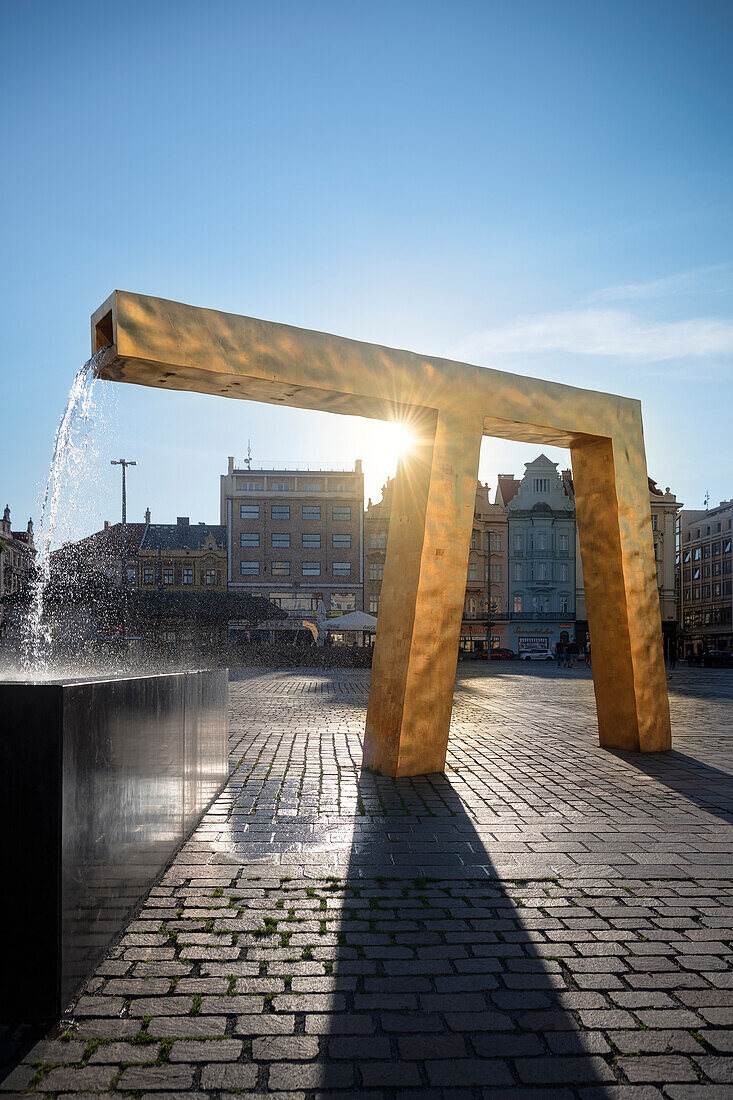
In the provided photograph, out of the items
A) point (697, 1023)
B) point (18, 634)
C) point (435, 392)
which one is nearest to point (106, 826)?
point (697, 1023)

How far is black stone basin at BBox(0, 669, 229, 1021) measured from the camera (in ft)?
9.59

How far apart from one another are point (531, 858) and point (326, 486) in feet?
179

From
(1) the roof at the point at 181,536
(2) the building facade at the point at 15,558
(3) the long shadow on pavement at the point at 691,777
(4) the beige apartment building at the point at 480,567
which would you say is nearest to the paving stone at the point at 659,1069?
(3) the long shadow on pavement at the point at 691,777

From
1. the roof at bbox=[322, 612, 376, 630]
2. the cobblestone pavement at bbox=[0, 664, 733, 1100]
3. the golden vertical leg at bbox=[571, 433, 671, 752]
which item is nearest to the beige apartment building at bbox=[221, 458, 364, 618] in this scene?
the roof at bbox=[322, 612, 376, 630]

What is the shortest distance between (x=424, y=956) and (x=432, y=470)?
5.29 m

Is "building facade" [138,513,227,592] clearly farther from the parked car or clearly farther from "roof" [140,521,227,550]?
the parked car

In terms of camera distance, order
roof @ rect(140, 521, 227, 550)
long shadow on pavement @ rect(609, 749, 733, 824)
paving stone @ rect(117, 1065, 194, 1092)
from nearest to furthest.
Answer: paving stone @ rect(117, 1065, 194, 1092)
long shadow on pavement @ rect(609, 749, 733, 824)
roof @ rect(140, 521, 227, 550)

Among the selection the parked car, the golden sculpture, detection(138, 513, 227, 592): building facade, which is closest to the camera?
the golden sculpture

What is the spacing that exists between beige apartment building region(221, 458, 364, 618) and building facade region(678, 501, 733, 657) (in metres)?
28.8

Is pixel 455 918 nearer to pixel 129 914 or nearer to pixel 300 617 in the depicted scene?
pixel 129 914

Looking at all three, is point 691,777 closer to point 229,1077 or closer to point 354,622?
point 229,1077

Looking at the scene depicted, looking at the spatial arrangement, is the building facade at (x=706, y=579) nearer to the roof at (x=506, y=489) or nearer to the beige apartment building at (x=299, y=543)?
the roof at (x=506, y=489)

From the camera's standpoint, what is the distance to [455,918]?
4020 millimetres

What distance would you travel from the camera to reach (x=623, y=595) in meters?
9.45
